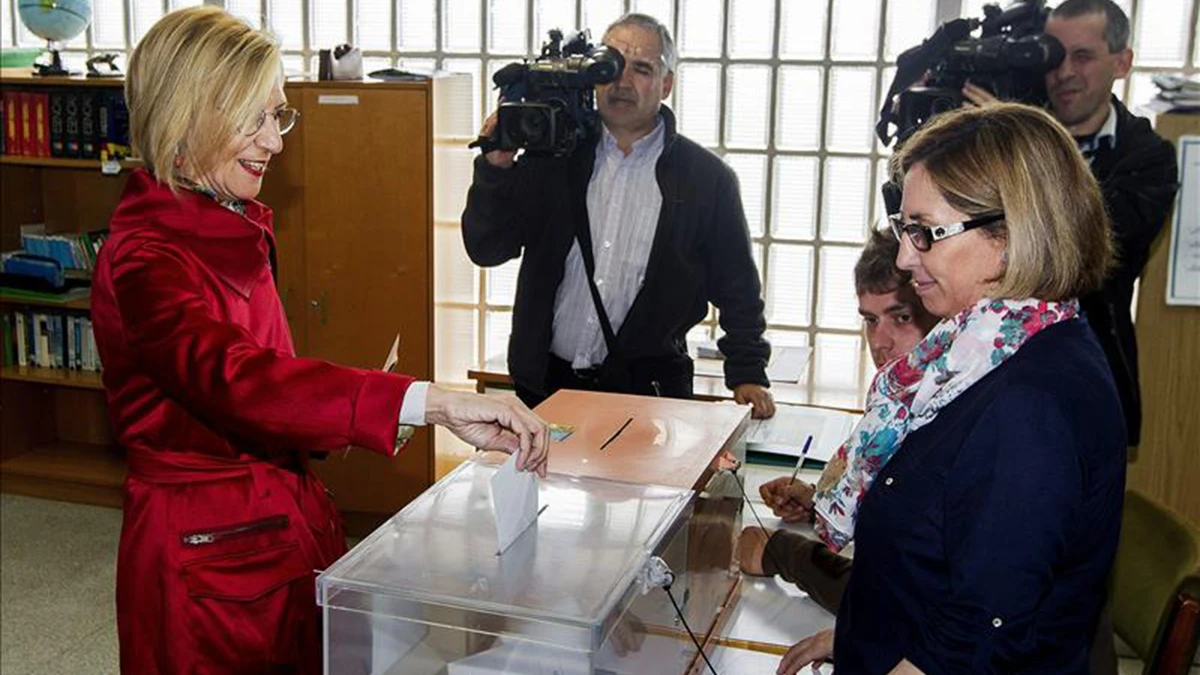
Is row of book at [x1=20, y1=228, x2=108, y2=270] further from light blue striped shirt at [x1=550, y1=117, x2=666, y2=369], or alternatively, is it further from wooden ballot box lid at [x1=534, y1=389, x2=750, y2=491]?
wooden ballot box lid at [x1=534, y1=389, x2=750, y2=491]

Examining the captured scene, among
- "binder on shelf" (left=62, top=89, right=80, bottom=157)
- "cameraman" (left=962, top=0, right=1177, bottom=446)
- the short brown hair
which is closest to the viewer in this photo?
the short brown hair

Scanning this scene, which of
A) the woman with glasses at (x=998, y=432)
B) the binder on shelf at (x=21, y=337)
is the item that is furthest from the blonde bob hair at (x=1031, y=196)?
the binder on shelf at (x=21, y=337)

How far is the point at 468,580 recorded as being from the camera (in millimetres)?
1265

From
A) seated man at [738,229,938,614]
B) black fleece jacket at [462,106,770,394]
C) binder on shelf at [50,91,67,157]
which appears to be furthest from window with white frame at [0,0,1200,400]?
seated man at [738,229,938,614]

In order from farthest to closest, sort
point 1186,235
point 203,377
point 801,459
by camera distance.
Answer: point 1186,235
point 801,459
point 203,377

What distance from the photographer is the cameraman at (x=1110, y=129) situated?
2.91 metres

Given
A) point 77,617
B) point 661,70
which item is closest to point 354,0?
point 661,70

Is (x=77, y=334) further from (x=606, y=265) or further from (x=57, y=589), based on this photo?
(x=606, y=265)

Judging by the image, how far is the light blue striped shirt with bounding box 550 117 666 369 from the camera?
9.91 feet

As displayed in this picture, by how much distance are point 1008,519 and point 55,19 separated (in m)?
4.01

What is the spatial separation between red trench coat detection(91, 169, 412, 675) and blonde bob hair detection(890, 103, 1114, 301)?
0.70 meters

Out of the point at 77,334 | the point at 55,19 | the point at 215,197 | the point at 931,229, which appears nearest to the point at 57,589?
the point at 77,334

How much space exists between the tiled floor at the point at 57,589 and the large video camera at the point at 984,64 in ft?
5.50

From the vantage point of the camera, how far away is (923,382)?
1.42 meters
